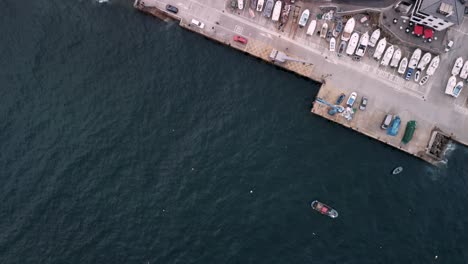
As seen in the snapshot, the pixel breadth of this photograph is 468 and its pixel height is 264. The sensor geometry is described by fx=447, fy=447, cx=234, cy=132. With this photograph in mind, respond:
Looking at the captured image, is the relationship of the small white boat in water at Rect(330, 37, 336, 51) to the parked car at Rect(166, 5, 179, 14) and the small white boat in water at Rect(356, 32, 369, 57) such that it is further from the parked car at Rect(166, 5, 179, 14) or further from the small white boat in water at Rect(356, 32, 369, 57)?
the parked car at Rect(166, 5, 179, 14)

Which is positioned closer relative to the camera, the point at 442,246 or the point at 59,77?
the point at 442,246

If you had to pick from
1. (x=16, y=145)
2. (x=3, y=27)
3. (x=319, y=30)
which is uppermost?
(x=319, y=30)

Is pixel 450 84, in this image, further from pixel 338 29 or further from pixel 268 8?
pixel 268 8

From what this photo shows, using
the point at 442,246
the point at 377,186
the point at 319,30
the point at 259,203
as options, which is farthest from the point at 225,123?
the point at 442,246

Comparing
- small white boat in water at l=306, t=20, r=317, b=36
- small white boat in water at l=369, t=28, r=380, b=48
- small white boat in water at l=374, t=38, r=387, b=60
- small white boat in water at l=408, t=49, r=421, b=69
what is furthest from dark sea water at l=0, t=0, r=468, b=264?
small white boat in water at l=408, t=49, r=421, b=69

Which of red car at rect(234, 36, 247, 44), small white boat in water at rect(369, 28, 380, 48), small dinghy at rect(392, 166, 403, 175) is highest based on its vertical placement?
small white boat in water at rect(369, 28, 380, 48)

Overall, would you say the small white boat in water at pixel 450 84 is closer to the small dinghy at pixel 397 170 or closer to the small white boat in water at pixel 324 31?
the small dinghy at pixel 397 170

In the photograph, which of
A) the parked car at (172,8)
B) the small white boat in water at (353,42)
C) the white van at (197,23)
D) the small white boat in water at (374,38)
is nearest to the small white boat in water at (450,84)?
the small white boat in water at (374,38)

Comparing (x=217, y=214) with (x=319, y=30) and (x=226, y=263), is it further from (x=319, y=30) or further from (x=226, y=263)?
(x=319, y=30)
